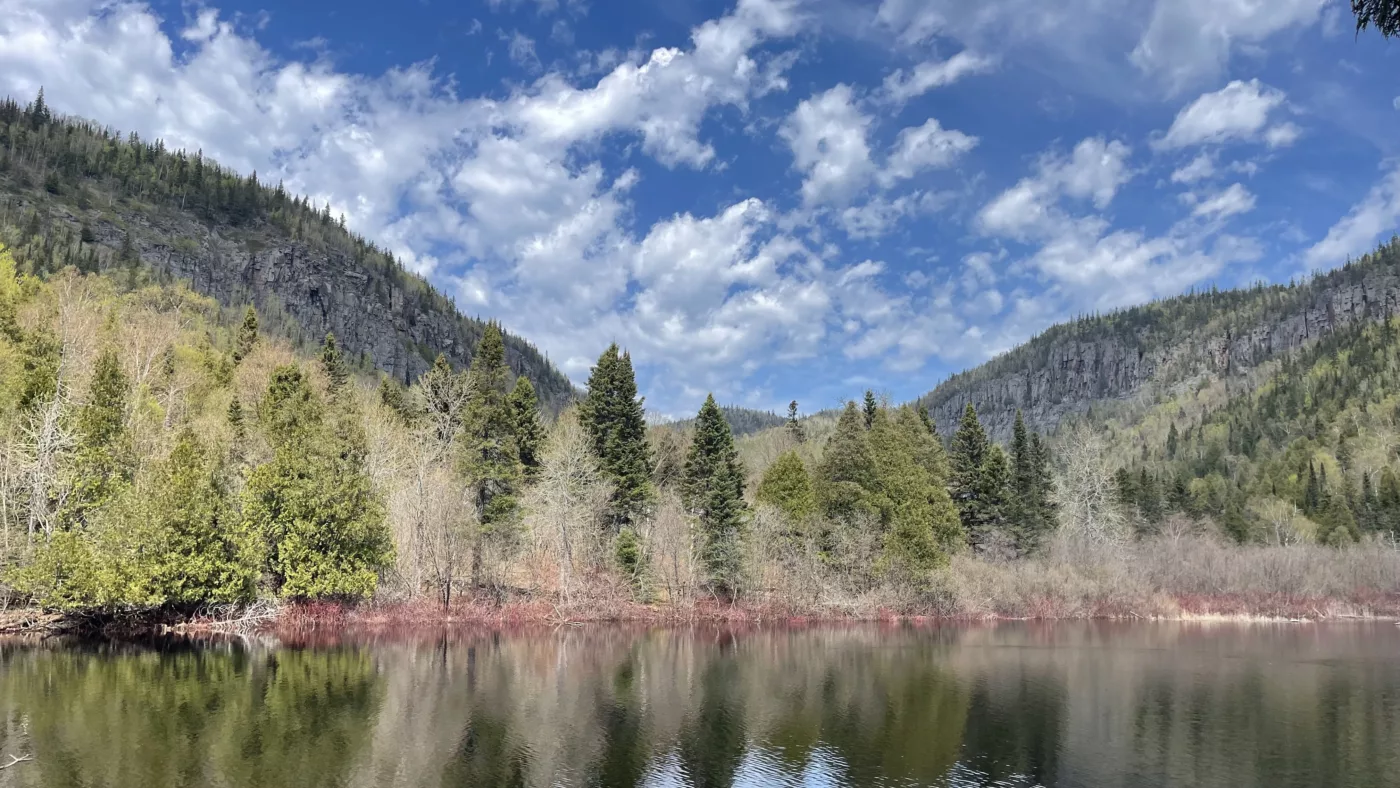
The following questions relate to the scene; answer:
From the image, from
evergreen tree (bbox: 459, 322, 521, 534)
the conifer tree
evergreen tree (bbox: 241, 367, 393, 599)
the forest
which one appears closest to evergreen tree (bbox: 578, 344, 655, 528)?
the forest

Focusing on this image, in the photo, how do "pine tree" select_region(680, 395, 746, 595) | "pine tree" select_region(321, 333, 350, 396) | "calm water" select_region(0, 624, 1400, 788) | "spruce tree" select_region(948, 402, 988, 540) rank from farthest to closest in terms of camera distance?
"spruce tree" select_region(948, 402, 988, 540)
"pine tree" select_region(321, 333, 350, 396)
"pine tree" select_region(680, 395, 746, 595)
"calm water" select_region(0, 624, 1400, 788)

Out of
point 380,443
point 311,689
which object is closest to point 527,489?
point 380,443

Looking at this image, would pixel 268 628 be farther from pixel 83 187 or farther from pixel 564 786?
pixel 83 187

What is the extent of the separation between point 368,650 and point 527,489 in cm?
2472

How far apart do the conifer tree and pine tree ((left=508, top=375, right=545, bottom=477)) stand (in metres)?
27.1

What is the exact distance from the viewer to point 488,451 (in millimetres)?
67812

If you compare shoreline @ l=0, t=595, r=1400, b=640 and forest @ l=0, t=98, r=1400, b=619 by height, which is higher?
forest @ l=0, t=98, r=1400, b=619

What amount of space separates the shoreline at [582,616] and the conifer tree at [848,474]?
9.48m

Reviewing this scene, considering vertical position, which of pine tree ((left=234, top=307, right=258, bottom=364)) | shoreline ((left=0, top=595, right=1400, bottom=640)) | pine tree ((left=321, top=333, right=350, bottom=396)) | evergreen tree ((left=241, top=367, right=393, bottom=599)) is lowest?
shoreline ((left=0, top=595, right=1400, bottom=640))

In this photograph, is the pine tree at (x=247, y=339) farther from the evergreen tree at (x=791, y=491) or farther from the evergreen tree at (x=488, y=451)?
the evergreen tree at (x=791, y=491)

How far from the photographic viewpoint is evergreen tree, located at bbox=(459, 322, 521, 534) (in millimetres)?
65500

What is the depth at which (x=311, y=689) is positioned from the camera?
1291 inches

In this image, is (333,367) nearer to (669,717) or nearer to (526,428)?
(526,428)

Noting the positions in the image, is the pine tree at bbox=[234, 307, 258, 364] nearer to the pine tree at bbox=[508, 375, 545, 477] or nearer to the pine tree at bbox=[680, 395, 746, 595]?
the pine tree at bbox=[508, 375, 545, 477]
